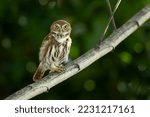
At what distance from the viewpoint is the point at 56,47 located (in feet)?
4.24

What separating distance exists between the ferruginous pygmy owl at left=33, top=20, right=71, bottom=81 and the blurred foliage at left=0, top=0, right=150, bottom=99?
0.44 m

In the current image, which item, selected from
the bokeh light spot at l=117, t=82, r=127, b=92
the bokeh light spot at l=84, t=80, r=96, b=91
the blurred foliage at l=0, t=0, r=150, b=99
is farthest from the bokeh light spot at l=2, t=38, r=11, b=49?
the bokeh light spot at l=117, t=82, r=127, b=92

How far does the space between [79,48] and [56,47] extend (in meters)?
0.47

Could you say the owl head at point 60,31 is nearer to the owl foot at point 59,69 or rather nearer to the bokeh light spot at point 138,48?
the owl foot at point 59,69

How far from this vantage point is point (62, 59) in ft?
4.22

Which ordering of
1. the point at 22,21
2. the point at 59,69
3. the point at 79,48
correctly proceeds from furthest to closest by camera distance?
the point at 22,21 < the point at 79,48 < the point at 59,69

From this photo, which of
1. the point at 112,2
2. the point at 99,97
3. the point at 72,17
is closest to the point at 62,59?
the point at 112,2

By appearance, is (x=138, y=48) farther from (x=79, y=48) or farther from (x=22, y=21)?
(x=22, y=21)

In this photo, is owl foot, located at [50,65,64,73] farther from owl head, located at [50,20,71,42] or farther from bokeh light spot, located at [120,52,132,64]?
bokeh light spot, located at [120,52,132,64]

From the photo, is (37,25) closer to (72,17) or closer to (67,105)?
(72,17)

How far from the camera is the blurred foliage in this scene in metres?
1.77

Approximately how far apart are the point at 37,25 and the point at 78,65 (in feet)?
2.09

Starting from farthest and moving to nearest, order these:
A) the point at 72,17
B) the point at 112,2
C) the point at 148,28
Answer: the point at 148,28
the point at 72,17
the point at 112,2

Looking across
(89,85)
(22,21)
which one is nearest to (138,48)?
(89,85)
